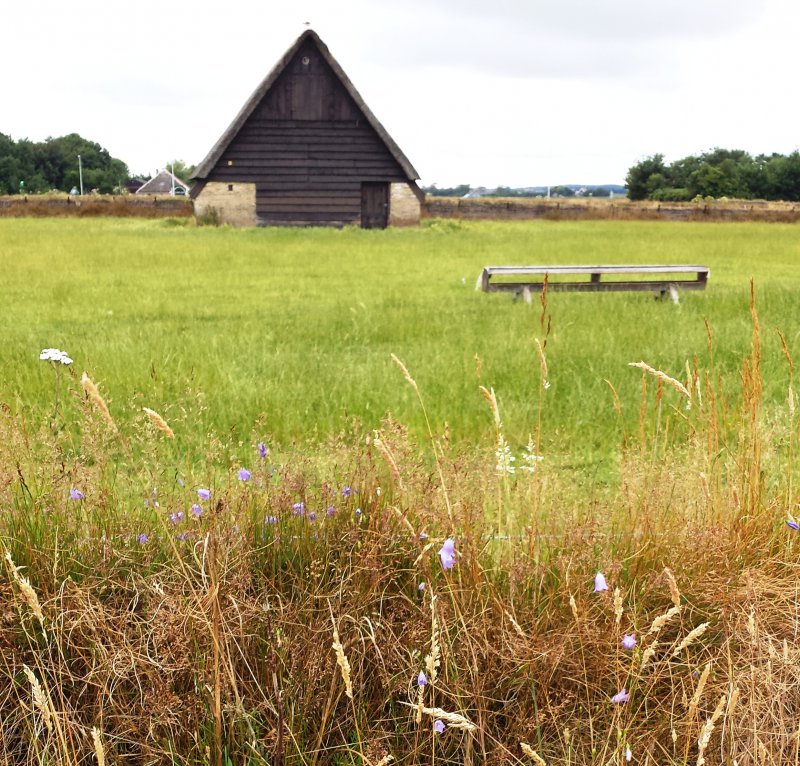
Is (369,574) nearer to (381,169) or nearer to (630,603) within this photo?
(630,603)

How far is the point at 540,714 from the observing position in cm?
207

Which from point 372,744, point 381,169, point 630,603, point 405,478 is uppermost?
point 381,169

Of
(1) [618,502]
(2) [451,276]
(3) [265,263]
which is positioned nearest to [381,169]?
(3) [265,263]

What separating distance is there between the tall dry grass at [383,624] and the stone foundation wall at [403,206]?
933 inches

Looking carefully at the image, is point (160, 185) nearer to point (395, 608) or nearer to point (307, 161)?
point (307, 161)

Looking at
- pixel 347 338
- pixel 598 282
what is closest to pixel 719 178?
pixel 598 282

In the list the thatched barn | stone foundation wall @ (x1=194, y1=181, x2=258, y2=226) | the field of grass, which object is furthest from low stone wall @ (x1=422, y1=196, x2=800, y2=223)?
the field of grass

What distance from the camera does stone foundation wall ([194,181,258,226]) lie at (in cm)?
2555

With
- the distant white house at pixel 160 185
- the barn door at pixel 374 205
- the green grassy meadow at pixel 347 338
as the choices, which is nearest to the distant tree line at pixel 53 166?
the distant white house at pixel 160 185

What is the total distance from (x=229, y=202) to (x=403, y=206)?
5.35 m

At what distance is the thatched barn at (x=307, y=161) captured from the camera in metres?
24.8

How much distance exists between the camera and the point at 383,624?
2.37 m

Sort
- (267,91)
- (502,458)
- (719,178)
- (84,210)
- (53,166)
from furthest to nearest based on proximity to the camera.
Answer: (53,166) → (719,178) → (84,210) → (267,91) → (502,458)

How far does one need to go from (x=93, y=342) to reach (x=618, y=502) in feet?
17.1
